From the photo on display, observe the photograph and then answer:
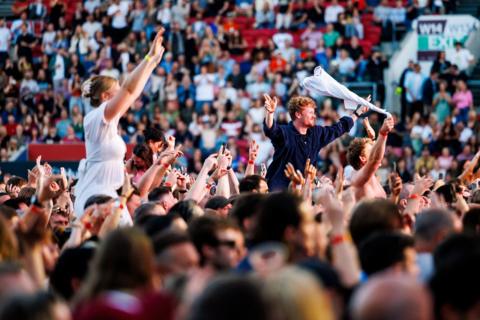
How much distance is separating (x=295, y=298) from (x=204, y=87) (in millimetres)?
24066

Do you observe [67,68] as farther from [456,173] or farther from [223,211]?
[223,211]

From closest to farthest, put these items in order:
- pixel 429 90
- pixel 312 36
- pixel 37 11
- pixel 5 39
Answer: pixel 429 90, pixel 312 36, pixel 5 39, pixel 37 11

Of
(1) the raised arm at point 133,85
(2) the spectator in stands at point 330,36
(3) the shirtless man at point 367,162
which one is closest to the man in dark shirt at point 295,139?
(3) the shirtless man at point 367,162

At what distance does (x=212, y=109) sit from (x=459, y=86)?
517 centimetres

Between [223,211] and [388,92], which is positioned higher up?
[223,211]

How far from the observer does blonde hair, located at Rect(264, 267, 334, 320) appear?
17.6 feet

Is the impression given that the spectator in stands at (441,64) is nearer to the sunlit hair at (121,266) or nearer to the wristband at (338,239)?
the wristband at (338,239)

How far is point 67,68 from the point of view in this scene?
31.4 m

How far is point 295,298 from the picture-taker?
17.7 feet

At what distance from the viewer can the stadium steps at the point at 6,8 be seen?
35250mm

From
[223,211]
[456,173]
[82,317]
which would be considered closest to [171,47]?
[456,173]

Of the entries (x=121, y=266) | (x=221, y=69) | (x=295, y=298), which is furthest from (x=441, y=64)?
(x=295, y=298)

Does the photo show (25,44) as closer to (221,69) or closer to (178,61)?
(178,61)

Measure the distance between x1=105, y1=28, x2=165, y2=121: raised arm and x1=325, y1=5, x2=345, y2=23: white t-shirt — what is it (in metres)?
20.4
